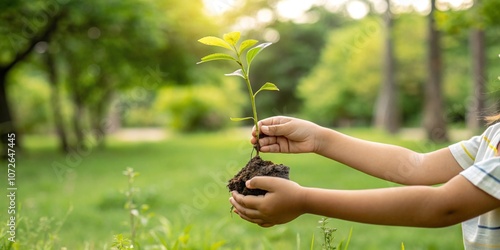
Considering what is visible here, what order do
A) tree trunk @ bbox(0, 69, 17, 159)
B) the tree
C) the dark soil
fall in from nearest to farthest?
the dark soil < the tree < tree trunk @ bbox(0, 69, 17, 159)

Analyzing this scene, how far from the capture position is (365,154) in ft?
5.76

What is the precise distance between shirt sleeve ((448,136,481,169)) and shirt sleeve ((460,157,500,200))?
0.46 m

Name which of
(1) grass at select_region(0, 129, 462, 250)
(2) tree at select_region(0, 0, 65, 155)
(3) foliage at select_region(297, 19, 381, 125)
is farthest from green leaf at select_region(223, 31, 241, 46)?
→ (3) foliage at select_region(297, 19, 381, 125)

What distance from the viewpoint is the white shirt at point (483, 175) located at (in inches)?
49.3

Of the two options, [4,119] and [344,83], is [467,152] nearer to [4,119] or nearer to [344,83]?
[4,119]

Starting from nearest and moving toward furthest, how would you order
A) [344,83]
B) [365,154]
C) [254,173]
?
[254,173], [365,154], [344,83]

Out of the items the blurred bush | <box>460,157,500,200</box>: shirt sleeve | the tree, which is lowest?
the blurred bush

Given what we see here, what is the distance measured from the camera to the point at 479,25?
5.51 metres

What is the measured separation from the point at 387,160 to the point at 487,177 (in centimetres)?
52

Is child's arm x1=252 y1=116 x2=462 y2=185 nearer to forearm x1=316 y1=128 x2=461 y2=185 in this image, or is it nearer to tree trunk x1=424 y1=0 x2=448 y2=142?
forearm x1=316 y1=128 x2=461 y2=185

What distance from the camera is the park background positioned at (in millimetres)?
4527

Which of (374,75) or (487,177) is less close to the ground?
(487,177)

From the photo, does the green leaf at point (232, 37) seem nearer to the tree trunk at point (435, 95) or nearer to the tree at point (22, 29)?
the tree at point (22, 29)

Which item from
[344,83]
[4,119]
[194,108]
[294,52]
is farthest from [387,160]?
[294,52]
